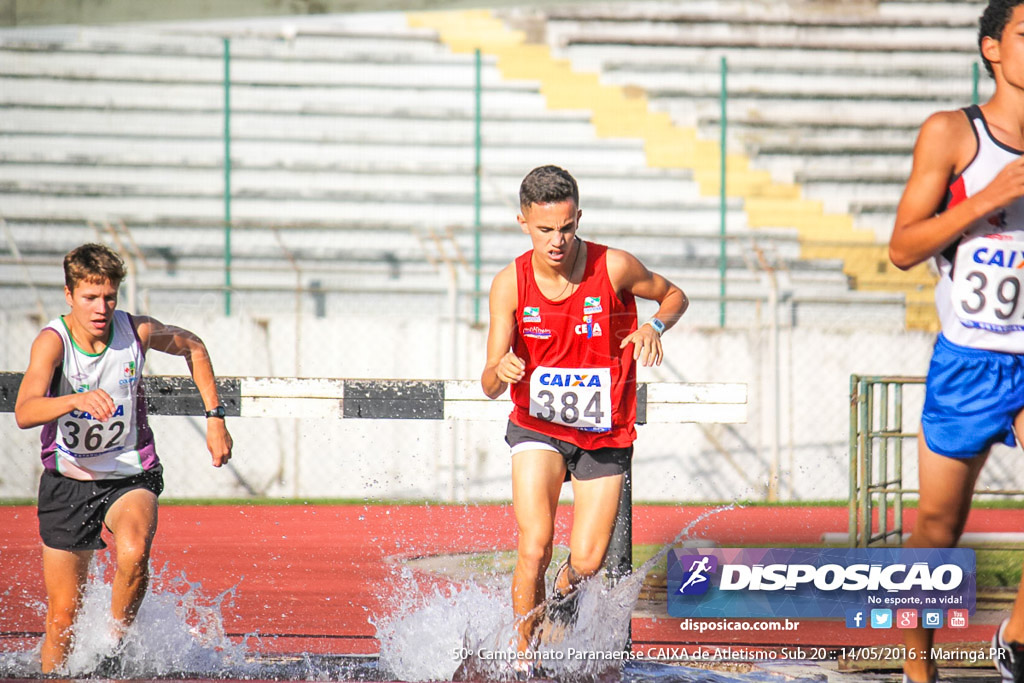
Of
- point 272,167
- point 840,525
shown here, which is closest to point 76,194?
point 272,167

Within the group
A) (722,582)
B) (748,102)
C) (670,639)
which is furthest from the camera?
(748,102)

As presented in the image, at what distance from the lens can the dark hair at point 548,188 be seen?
3.62 m

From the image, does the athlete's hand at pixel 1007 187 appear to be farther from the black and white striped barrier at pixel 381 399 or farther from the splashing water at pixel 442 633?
the splashing water at pixel 442 633

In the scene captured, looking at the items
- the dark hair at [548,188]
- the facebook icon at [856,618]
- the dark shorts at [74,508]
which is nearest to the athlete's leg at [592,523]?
the facebook icon at [856,618]

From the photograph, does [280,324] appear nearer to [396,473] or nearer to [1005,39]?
[396,473]

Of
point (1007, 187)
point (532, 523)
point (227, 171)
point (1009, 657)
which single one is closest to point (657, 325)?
point (532, 523)

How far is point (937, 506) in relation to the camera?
9.65 ft

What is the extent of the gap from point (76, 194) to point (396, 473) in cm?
561

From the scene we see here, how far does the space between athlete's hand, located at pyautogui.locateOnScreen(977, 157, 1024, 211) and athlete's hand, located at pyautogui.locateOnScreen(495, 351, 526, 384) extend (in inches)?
56.6

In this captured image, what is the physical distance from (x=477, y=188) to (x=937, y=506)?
963cm

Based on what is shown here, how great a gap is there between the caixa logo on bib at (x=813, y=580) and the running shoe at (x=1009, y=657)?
0.19 meters

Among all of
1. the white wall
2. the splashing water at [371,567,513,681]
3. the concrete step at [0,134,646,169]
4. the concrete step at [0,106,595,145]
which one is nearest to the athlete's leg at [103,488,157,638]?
the splashing water at [371,567,513,681]

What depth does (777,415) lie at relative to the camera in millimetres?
10602

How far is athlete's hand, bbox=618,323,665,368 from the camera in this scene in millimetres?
3570
